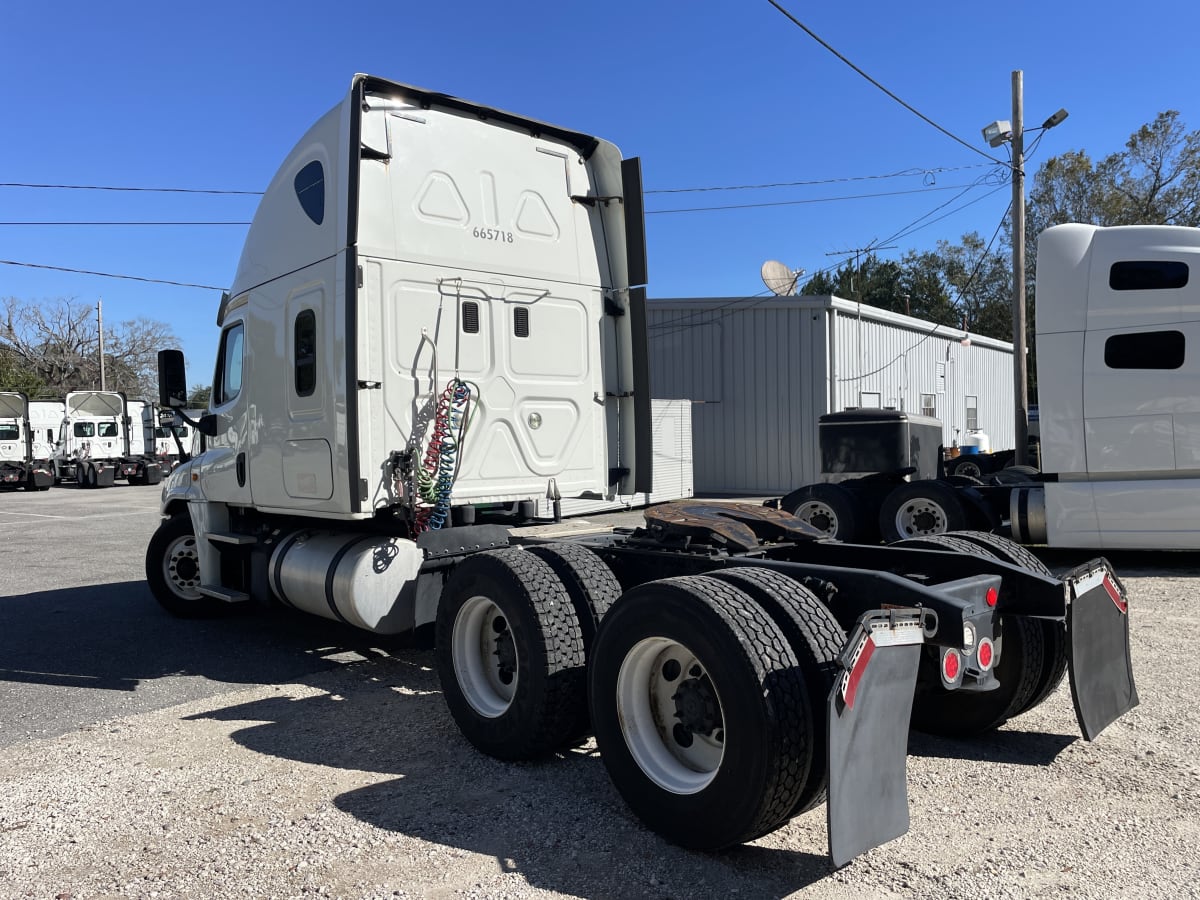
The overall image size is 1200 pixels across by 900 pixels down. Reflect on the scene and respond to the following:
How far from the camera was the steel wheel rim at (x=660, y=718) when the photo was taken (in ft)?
11.8

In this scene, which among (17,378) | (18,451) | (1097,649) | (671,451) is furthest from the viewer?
(17,378)

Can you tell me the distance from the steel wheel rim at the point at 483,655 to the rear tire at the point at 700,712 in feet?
3.03

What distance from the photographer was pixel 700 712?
3463 mm

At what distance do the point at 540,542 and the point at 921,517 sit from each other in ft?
21.4

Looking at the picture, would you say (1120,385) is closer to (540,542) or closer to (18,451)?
(540,542)

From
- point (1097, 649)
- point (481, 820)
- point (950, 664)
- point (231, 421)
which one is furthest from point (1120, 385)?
point (231, 421)

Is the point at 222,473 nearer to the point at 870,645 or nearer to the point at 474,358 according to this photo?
the point at 474,358

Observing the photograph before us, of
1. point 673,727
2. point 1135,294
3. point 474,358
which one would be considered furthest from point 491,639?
point 1135,294

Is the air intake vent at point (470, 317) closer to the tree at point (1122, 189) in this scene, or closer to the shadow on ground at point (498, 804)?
the shadow on ground at point (498, 804)

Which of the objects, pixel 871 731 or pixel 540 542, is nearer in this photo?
pixel 871 731

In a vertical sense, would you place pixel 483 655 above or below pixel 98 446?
below

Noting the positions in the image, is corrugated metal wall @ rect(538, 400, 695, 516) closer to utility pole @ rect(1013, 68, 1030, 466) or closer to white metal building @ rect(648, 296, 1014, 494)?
white metal building @ rect(648, 296, 1014, 494)

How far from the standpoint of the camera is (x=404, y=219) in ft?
19.4

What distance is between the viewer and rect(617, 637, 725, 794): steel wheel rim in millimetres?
3586
